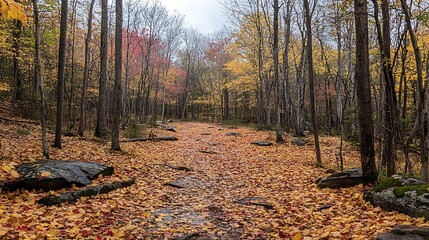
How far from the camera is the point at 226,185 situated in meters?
8.41

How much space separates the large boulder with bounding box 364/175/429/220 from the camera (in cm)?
461

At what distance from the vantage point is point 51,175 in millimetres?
6160

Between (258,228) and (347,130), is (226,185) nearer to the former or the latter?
(258,228)

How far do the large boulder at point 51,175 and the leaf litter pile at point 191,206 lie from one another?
0.18m

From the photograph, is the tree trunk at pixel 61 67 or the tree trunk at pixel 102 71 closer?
the tree trunk at pixel 61 67

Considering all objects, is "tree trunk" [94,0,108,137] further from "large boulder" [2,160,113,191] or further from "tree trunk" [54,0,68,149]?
"large boulder" [2,160,113,191]

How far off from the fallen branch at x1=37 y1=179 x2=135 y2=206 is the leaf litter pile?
0.15 m

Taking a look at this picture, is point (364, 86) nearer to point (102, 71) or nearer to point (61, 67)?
point (61, 67)

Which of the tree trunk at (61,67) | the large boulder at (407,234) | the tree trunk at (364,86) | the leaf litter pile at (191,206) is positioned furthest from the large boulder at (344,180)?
the tree trunk at (61,67)

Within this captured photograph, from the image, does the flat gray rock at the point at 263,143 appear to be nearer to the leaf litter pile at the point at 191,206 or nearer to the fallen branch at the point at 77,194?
the leaf litter pile at the point at 191,206

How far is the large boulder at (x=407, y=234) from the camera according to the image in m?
3.40

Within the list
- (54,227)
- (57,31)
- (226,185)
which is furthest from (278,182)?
(57,31)

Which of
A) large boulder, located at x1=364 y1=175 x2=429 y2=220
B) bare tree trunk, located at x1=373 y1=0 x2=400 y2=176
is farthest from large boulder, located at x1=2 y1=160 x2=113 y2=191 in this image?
bare tree trunk, located at x1=373 y1=0 x2=400 y2=176

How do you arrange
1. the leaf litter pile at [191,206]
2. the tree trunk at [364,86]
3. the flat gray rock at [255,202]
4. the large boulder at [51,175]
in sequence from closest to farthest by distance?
the leaf litter pile at [191,206] → the large boulder at [51,175] → the flat gray rock at [255,202] → the tree trunk at [364,86]
